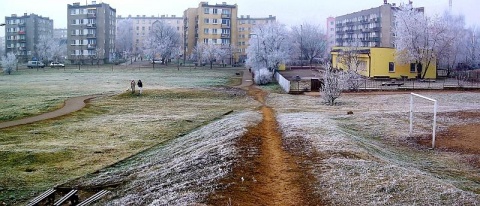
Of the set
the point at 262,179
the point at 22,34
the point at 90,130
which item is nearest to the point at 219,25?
the point at 22,34

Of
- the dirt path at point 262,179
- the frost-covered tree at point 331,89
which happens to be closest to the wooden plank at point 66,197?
the dirt path at point 262,179

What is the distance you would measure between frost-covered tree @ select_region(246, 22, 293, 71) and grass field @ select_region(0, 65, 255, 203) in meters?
26.1

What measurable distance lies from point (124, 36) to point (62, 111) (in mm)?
141468

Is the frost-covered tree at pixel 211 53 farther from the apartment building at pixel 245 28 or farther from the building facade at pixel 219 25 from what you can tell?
the apartment building at pixel 245 28

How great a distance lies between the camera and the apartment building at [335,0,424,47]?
4727 inches

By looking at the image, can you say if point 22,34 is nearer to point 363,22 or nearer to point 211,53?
point 211,53

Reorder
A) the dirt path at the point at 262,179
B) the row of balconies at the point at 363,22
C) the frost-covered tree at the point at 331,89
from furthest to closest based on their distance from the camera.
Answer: the row of balconies at the point at 363,22, the frost-covered tree at the point at 331,89, the dirt path at the point at 262,179

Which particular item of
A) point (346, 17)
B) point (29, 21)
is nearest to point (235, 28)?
point (346, 17)

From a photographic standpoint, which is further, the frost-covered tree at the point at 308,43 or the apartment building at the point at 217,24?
the apartment building at the point at 217,24

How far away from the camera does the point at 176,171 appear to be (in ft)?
58.7

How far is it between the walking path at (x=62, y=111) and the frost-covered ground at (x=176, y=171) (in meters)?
12.5

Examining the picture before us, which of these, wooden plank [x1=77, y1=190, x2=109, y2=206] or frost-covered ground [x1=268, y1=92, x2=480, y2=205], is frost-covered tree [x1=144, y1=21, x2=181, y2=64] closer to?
frost-covered ground [x1=268, y1=92, x2=480, y2=205]

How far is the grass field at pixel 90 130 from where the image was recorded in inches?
830

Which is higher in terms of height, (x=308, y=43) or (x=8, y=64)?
(x=308, y=43)
